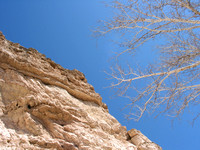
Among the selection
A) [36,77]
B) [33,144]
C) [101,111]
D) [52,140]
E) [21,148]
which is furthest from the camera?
[101,111]

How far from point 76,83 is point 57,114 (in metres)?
4.25

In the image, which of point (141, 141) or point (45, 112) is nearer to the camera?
point (45, 112)

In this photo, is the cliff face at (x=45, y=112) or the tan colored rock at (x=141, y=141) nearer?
the cliff face at (x=45, y=112)

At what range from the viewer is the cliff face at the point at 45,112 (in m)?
6.24

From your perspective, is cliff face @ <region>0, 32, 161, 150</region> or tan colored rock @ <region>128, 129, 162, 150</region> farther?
tan colored rock @ <region>128, 129, 162, 150</region>

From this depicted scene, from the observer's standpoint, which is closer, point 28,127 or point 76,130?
point 28,127

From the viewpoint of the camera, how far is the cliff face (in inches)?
246

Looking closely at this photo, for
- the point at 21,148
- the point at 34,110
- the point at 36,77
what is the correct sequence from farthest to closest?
the point at 36,77
the point at 34,110
the point at 21,148

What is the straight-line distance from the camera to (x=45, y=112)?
7.31 meters

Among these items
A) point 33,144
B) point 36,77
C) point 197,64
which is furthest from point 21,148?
point 197,64

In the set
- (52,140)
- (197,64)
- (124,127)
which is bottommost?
(52,140)

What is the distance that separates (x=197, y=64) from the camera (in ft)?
13.4

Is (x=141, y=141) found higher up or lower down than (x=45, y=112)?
higher up

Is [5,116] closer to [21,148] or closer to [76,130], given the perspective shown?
[21,148]
